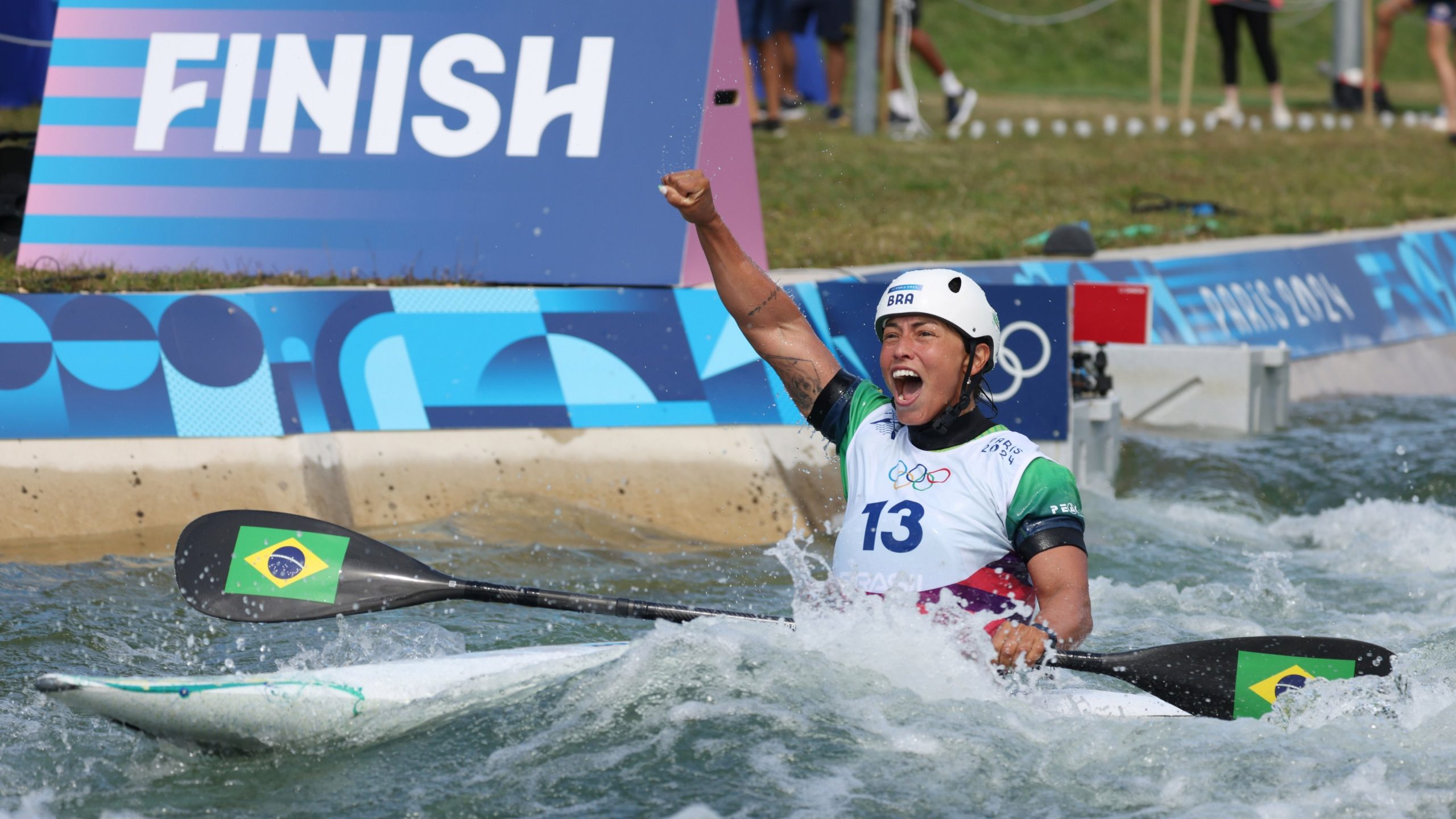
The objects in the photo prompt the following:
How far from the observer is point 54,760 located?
4.53 meters

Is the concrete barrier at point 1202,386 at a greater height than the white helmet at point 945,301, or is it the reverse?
the white helmet at point 945,301

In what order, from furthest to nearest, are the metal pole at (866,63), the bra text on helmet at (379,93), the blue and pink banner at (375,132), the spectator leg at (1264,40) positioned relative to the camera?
the spectator leg at (1264,40) < the metal pole at (866,63) < the bra text on helmet at (379,93) < the blue and pink banner at (375,132)

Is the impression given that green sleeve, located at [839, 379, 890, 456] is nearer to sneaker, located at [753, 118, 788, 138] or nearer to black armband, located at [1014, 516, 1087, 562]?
black armband, located at [1014, 516, 1087, 562]

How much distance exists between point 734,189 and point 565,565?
2141mm

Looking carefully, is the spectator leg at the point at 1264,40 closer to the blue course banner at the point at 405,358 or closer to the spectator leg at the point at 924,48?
the spectator leg at the point at 924,48

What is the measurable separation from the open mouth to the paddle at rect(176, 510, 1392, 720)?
78cm

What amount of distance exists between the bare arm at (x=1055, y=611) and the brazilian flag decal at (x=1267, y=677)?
2.04ft

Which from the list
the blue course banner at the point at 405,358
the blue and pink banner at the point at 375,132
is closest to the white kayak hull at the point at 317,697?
the blue course banner at the point at 405,358

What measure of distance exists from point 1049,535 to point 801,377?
986 mm

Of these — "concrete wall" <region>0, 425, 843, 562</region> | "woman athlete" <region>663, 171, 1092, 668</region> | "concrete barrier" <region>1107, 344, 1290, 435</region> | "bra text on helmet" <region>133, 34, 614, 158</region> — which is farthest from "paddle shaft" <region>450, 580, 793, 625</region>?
"concrete barrier" <region>1107, 344, 1290, 435</region>

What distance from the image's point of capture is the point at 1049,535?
14.6ft

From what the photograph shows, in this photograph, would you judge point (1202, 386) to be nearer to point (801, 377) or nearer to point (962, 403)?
point (801, 377)

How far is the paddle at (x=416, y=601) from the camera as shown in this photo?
4746 millimetres

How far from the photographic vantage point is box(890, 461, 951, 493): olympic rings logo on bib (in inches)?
183
